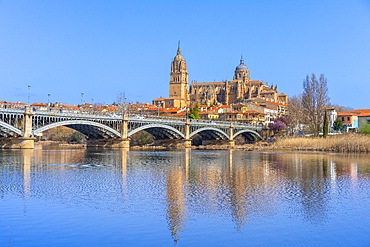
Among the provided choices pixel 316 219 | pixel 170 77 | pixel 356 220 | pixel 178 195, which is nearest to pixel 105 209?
pixel 178 195

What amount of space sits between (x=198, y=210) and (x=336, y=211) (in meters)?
A: 5.03

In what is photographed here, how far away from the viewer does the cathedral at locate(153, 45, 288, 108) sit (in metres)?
167

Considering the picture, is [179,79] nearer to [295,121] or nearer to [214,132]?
[295,121]

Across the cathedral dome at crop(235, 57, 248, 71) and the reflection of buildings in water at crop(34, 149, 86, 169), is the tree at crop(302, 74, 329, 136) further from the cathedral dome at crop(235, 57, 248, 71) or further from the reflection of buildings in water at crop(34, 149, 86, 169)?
the cathedral dome at crop(235, 57, 248, 71)

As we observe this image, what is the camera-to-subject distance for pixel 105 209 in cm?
1745

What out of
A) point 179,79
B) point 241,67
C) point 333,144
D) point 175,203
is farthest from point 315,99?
point 241,67

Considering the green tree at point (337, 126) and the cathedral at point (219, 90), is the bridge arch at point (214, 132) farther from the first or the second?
the cathedral at point (219, 90)

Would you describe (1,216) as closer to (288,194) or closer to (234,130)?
(288,194)

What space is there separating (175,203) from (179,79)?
150669 mm

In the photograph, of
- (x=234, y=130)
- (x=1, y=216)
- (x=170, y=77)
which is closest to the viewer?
(x=1, y=216)

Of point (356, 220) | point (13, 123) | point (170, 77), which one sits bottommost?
point (356, 220)

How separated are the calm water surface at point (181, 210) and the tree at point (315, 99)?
4647 cm

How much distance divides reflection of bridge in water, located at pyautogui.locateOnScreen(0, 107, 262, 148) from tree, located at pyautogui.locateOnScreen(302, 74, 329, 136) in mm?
16151

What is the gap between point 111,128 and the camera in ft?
217
